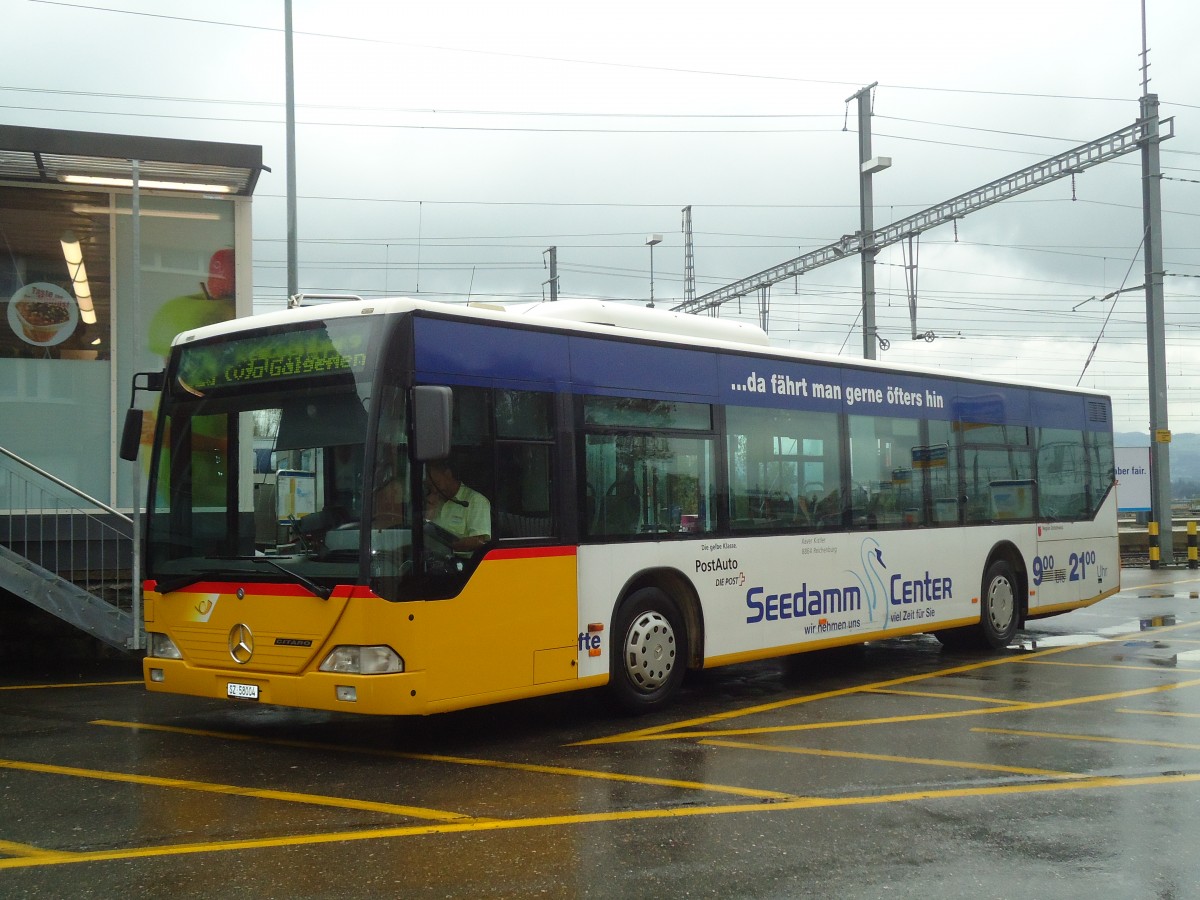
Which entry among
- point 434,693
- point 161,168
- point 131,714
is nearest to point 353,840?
point 434,693

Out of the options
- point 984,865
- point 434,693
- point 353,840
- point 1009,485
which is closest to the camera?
point 984,865

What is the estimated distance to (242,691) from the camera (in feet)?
26.0

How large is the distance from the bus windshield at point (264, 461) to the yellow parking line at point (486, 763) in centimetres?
126

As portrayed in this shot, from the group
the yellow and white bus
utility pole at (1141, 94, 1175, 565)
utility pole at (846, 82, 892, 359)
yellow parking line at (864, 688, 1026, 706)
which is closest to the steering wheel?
the yellow and white bus

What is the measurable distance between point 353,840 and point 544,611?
9.06ft

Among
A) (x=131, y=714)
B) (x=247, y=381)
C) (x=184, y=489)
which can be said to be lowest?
(x=131, y=714)

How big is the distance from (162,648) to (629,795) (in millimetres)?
3674

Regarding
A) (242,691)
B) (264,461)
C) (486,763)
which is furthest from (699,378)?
(242,691)

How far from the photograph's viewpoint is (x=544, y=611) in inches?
330

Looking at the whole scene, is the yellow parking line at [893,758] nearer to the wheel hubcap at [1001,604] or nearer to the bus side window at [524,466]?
the bus side window at [524,466]

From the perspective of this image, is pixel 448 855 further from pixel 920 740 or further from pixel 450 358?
pixel 920 740

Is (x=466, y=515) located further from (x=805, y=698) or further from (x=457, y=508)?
(x=805, y=698)

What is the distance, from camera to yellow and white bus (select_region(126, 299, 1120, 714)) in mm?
7555

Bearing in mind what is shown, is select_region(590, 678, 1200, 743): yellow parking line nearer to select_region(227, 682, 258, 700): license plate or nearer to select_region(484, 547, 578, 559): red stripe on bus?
select_region(484, 547, 578, 559): red stripe on bus
